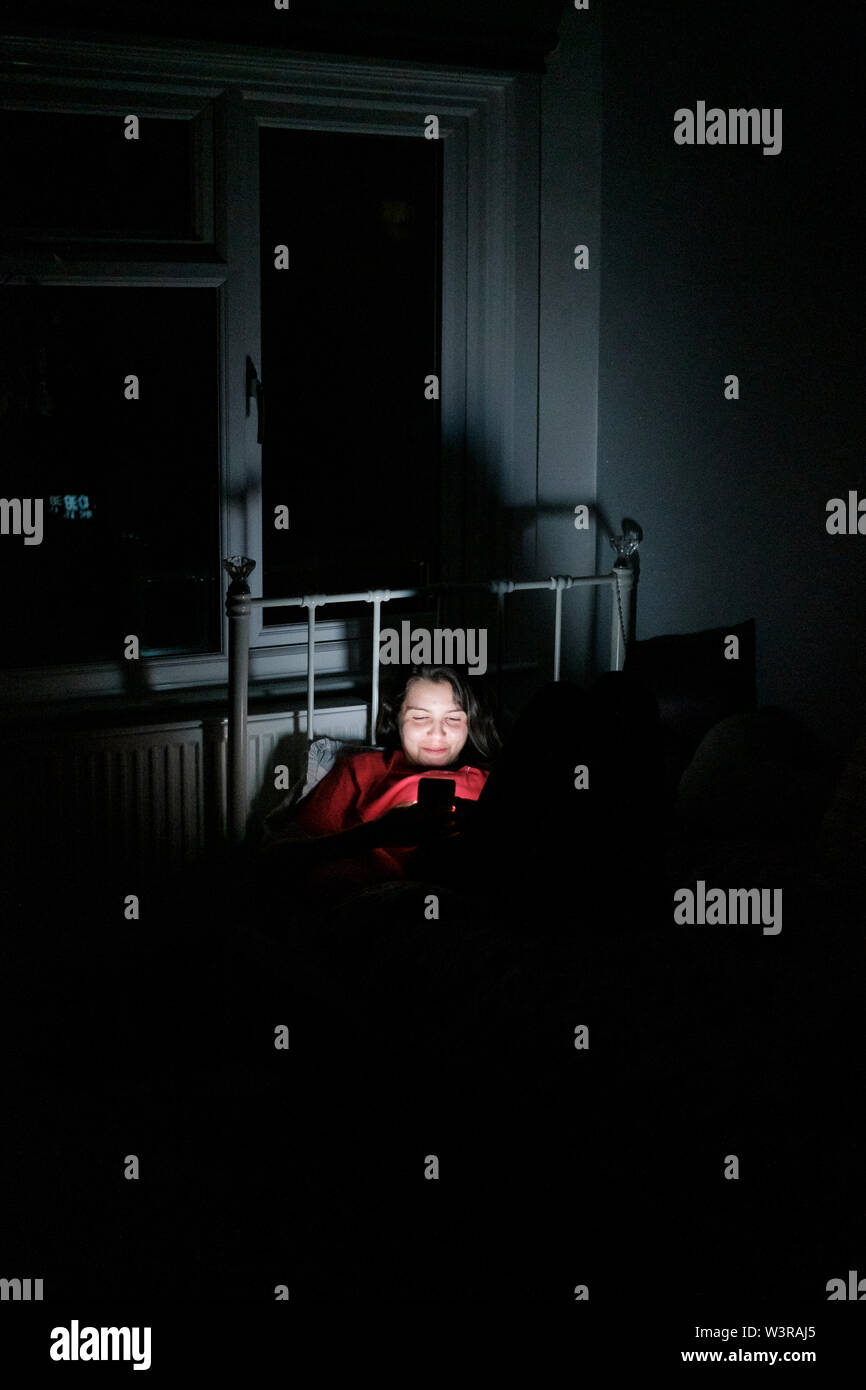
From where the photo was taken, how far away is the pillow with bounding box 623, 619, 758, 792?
3.24 meters

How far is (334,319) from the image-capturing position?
11.8ft

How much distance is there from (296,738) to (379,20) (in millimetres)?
1567

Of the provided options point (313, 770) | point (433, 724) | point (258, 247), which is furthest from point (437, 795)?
point (258, 247)

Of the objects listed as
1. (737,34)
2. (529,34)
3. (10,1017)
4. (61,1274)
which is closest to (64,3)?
(529,34)

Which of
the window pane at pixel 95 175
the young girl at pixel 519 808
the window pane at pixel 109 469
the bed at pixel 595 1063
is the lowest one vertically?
the bed at pixel 595 1063

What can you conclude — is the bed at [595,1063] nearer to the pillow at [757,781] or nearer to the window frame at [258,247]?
the pillow at [757,781]

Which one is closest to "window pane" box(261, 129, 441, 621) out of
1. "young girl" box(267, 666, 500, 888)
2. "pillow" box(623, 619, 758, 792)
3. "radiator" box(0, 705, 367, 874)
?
"radiator" box(0, 705, 367, 874)

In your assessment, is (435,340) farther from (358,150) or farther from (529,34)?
(529,34)

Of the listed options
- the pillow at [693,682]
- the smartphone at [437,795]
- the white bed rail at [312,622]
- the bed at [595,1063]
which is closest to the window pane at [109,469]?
the white bed rail at [312,622]

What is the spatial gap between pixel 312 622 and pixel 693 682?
2.67 feet

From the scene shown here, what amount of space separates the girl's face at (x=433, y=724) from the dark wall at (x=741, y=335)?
0.69 m

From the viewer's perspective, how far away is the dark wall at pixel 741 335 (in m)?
3.02

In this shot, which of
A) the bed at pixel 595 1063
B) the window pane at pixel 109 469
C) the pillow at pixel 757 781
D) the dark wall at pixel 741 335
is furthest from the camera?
the window pane at pixel 109 469

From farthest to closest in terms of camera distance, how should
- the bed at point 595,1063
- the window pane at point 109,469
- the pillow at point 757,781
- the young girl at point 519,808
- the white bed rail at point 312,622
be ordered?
the window pane at point 109,469 → the white bed rail at point 312,622 → the pillow at point 757,781 → the young girl at point 519,808 → the bed at point 595,1063
